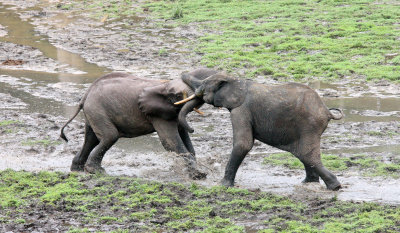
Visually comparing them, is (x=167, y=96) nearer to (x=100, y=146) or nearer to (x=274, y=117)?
(x=100, y=146)

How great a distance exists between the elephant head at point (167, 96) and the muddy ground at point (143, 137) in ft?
1.92

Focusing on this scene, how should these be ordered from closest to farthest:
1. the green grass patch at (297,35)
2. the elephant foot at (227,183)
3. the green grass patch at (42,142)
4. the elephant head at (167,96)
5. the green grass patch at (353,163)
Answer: the elephant foot at (227,183)
the elephant head at (167,96)
the green grass patch at (353,163)
the green grass patch at (42,142)
the green grass patch at (297,35)

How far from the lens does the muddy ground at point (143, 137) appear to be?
966cm

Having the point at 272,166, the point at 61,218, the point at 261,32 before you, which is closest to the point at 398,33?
the point at 261,32

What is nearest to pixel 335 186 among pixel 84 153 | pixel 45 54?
pixel 84 153

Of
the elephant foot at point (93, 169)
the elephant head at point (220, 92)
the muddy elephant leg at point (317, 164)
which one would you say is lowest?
the elephant foot at point (93, 169)

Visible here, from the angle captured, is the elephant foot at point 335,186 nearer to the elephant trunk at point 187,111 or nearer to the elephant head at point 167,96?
the elephant trunk at point 187,111

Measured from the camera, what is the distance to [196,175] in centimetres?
955

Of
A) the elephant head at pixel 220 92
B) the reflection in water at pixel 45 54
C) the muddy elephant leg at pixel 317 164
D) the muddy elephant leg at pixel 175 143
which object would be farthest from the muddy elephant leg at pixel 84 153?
the reflection in water at pixel 45 54

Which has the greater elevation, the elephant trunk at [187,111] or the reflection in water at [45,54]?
the elephant trunk at [187,111]

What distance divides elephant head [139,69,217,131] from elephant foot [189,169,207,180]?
28.9 inches

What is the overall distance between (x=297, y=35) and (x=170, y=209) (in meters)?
10.9

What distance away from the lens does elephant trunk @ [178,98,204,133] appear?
29.6 feet

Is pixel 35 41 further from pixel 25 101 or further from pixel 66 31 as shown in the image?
pixel 25 101
